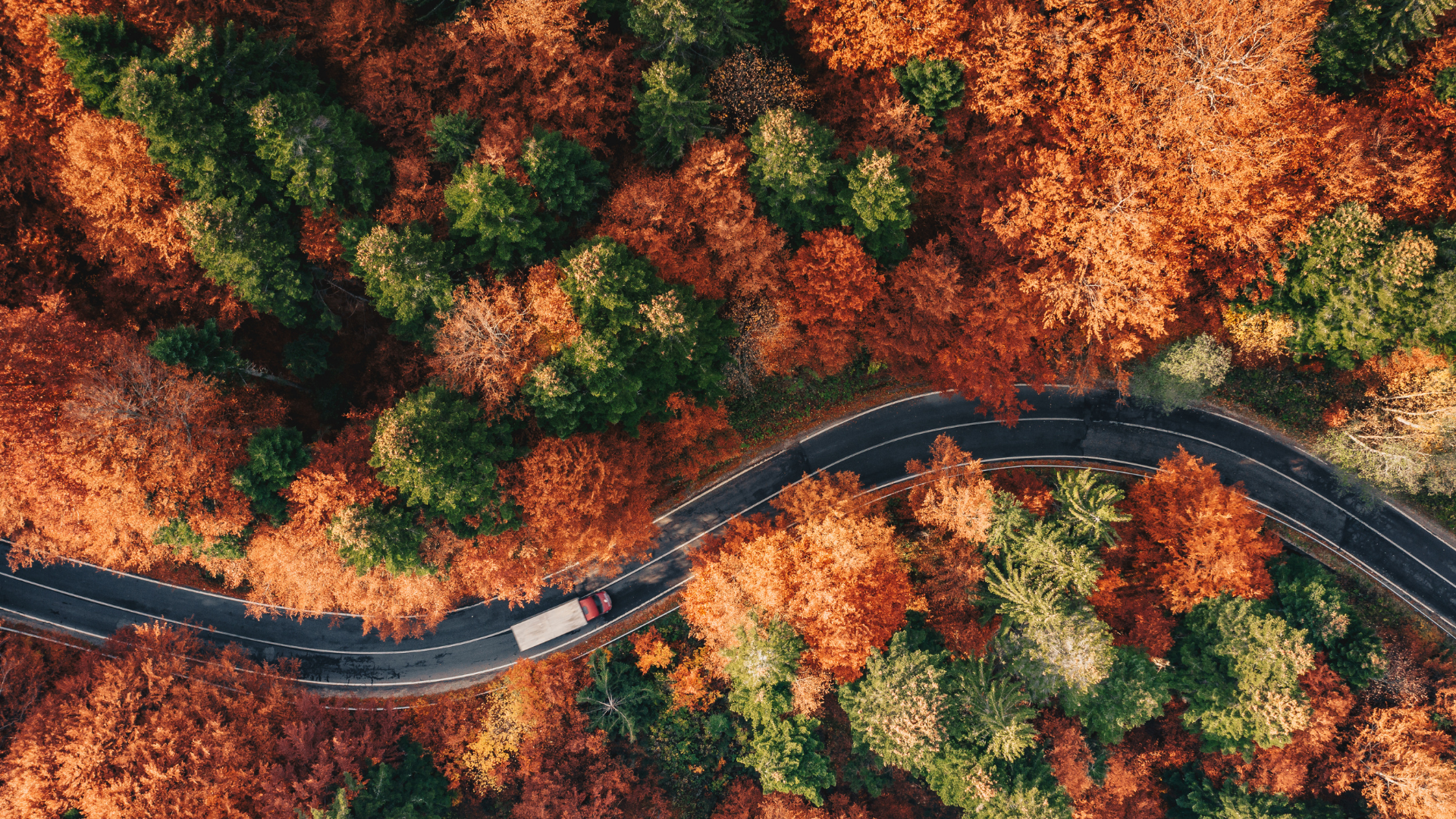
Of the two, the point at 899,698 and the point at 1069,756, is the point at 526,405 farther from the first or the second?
the point at 1069,756

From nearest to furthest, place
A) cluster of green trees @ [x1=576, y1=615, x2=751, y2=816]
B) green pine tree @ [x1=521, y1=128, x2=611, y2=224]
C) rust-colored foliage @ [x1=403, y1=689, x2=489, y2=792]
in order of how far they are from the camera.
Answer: green pine tree @ [x1=521, y1=128, x2=611, y2=224]
rust-colored foliage @ [x1=403, y1=689, x2=489, y2=792]
cluster of green trees @ [x1=576, y1=615, x2=751, y2=816]

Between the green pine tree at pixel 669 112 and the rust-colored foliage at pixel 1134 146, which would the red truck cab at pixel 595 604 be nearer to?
the green pine tree at pixel 669 112

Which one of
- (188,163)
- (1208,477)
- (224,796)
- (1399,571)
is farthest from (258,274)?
(1399,571)

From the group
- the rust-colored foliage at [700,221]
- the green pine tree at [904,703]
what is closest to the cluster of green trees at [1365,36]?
the rust-colored foliage at [700,221]

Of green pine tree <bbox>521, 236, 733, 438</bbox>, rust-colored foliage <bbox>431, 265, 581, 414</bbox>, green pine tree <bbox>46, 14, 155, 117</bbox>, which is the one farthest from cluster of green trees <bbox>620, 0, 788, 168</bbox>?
green pine tree <bbox>46, 14, 155, 117</bbox>

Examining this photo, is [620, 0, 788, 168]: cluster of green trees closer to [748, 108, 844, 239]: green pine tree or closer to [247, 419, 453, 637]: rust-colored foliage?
[748, 108, 844, 239]: green pine tree

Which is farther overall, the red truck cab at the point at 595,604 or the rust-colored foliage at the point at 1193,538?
the red truck cab at the point at 595,604
